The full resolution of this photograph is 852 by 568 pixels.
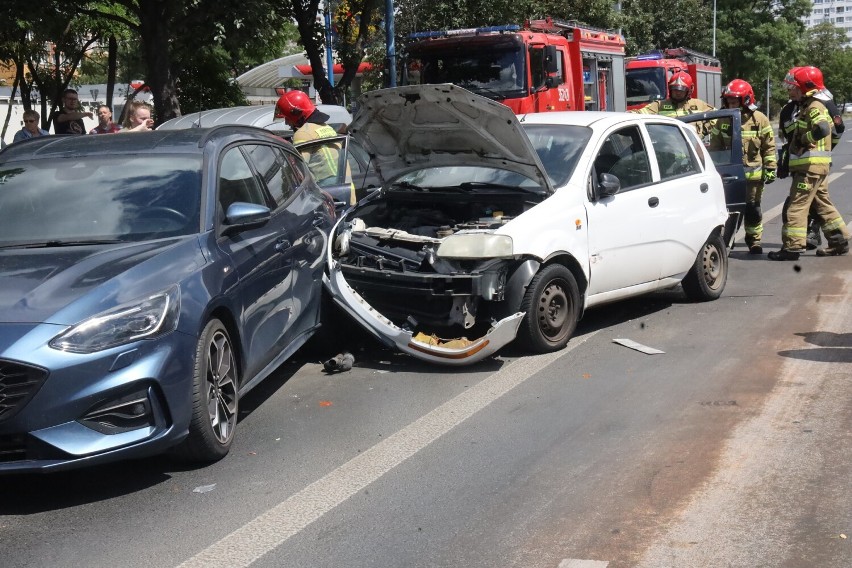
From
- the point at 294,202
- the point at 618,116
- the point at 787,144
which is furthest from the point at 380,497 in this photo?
the point at 787,144

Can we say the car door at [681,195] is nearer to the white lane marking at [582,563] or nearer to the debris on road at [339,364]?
the debris on road at [339,364]

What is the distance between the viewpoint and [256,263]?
19.1 feet

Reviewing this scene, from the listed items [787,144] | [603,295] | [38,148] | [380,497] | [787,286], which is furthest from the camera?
[787,144]

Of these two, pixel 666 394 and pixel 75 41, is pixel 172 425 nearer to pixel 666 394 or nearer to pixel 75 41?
pixel 666 394

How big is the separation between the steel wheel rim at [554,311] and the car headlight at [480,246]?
503 millimetres

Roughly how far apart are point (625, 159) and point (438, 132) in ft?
4.92

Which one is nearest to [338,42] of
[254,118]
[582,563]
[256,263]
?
[254,118]

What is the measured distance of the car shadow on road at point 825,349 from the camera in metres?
6.96

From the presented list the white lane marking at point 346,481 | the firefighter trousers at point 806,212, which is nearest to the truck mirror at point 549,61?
the firefighter trousers at point 806,212

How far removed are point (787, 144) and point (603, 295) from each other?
4.85 meters

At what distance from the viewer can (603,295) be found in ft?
25.3

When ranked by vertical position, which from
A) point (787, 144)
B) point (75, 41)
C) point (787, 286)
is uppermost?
point (75, 41)

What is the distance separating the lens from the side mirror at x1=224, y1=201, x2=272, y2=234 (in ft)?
18.2

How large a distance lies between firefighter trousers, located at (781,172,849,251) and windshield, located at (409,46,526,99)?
18.6 feet
